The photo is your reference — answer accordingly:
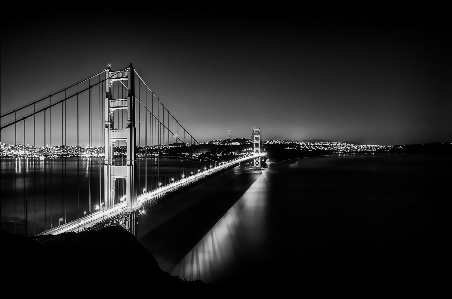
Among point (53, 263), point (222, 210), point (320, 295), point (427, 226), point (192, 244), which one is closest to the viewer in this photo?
point (53, 263)

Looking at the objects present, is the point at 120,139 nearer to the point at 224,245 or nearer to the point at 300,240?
the point at 224,245

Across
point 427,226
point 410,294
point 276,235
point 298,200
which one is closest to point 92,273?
point 410,294

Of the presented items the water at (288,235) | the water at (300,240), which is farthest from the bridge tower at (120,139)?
the water at (300,240)

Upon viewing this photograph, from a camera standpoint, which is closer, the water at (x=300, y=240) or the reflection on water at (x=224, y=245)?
the reflection on water at (x=224, y=245)

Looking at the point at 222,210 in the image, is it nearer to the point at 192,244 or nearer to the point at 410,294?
the point at 192,244

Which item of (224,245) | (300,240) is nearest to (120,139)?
(224,245)

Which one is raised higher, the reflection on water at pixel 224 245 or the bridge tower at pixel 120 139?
the bridge tower at pixel 120 139

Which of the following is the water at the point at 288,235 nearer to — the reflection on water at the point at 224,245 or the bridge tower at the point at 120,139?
the reflection on water at the point at 224,245
